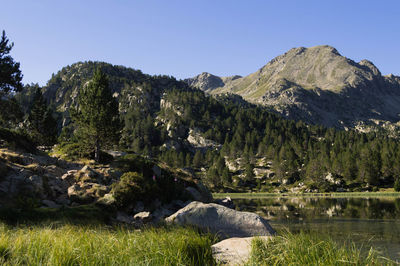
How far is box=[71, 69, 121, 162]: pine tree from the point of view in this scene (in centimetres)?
4047

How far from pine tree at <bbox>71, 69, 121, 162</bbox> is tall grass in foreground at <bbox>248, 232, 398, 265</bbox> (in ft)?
118

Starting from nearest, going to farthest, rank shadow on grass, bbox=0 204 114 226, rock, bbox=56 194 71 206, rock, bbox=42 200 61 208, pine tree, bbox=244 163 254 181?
shadow on grass, bbox=0 204 114 226 < rock, bbox=42 200 61 208 < rock, bbox=56 194 71 206 < pine tree, bbox=244 163 254 181

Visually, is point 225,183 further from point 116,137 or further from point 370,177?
point 116,137

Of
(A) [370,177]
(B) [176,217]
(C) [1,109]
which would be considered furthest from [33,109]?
(A) [370,177]

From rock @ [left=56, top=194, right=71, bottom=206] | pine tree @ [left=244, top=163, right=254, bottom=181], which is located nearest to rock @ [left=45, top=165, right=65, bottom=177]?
rock @ [left=56, top=194, right=71, bottom=206]

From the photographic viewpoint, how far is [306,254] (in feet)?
22.3

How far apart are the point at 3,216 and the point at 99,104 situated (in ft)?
79.0

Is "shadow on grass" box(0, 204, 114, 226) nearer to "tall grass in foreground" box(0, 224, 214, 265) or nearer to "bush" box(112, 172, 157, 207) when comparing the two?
"bush" box(112, 172, 157, 207)

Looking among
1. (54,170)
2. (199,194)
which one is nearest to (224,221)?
(54,170)

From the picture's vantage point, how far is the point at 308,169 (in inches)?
6014

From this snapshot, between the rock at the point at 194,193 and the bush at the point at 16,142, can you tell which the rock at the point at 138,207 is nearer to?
the rock at the point at 194,193

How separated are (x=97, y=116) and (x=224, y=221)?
2740 centimetres

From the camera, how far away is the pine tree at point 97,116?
40469 mm

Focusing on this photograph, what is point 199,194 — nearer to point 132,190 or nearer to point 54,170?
point 132,190
